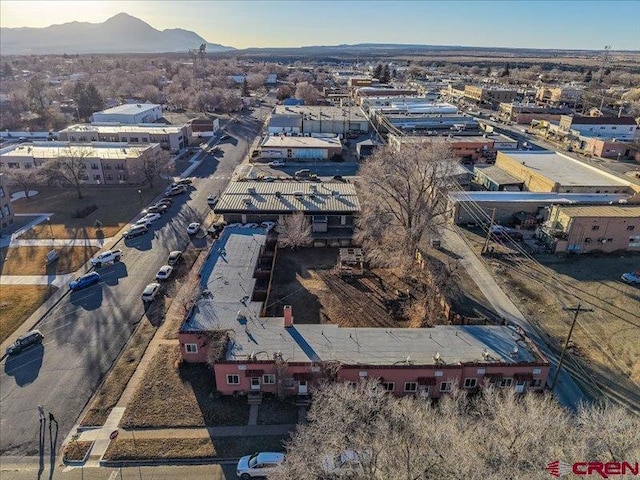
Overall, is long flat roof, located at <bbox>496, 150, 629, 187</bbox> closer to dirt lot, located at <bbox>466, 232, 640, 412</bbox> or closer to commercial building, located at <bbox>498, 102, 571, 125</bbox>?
dirt lot, located at <bbox>466, 232, 640, 412</bbox>

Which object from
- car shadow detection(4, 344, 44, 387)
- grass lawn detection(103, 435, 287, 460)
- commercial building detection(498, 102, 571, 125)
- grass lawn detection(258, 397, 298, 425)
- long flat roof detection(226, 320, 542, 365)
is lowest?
car shadow detection(4, 344, 44, 387)

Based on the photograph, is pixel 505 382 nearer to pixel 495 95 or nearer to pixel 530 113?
pixel 530 113

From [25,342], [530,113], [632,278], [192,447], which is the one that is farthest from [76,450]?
[530,113]

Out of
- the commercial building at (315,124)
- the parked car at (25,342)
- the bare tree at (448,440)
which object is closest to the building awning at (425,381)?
the bare tree at (448,440)

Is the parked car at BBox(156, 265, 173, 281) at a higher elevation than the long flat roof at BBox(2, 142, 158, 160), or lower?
lower

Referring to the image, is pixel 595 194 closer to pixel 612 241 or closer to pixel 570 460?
pixel 612 241

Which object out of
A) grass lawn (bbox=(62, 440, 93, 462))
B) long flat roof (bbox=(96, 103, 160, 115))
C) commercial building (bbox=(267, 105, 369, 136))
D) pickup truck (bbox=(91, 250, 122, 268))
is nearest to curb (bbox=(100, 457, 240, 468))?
grass lawn (bbox=(62, 440, 93, 462))

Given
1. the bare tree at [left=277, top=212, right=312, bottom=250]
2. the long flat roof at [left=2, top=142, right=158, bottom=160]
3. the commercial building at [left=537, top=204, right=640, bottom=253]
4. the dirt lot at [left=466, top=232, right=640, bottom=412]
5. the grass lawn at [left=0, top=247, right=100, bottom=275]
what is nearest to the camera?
the dirt lot at [left=466, top=232, right=640, bottom=412]
